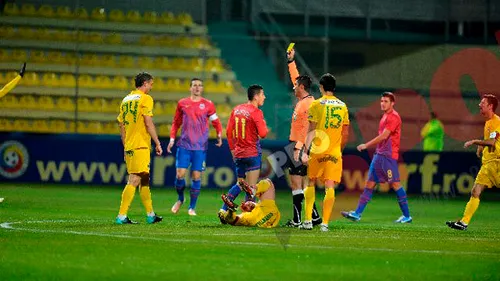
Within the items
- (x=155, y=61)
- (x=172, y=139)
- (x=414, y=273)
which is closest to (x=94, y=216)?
(x=172, y=139)

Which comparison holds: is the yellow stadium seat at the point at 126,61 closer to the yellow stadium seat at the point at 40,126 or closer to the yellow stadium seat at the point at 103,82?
the yellow stadium seat at the point at 103,82

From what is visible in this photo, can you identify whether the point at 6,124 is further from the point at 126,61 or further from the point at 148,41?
the point at 148,41

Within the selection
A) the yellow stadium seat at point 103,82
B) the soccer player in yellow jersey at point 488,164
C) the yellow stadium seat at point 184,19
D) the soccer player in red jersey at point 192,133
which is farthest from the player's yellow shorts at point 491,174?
the yellow stadium seat at point 184,19

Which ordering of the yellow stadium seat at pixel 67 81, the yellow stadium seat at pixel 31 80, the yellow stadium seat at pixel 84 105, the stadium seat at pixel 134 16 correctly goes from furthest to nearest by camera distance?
the stadium seat at pixel 134 16
the yellow stadium seat at pixel 31 80
the yellow stadium seat at pixel 67 81
the yellow stadium seat at pixel 84 105

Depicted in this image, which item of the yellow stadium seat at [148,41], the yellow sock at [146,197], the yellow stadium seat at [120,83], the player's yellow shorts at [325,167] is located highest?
the yellow stadium seat at [148,41]

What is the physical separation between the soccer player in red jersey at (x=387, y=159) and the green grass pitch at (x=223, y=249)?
493 mm

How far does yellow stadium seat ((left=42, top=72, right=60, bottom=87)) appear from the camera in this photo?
28.5m

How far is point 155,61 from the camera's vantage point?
29781mm

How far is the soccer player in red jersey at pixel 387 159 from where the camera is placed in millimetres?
18250

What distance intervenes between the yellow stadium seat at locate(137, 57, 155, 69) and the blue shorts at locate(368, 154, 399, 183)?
12482mm

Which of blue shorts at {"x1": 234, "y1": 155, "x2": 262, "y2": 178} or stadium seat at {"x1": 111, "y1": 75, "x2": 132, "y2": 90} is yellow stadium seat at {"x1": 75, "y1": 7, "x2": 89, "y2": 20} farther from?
blue shorts at {"x1": 234, "y1": 155, "x2": 262, "y2": 178}

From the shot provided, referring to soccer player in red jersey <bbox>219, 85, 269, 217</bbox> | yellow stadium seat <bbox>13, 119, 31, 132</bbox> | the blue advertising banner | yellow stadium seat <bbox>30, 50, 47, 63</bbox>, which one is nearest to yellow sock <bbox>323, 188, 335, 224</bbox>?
soccer player in red jersey <bbox>219, 85, 269, 217</bbox>

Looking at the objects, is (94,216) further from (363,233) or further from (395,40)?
(395,40)

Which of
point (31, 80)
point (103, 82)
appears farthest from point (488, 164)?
point (31, 80)
